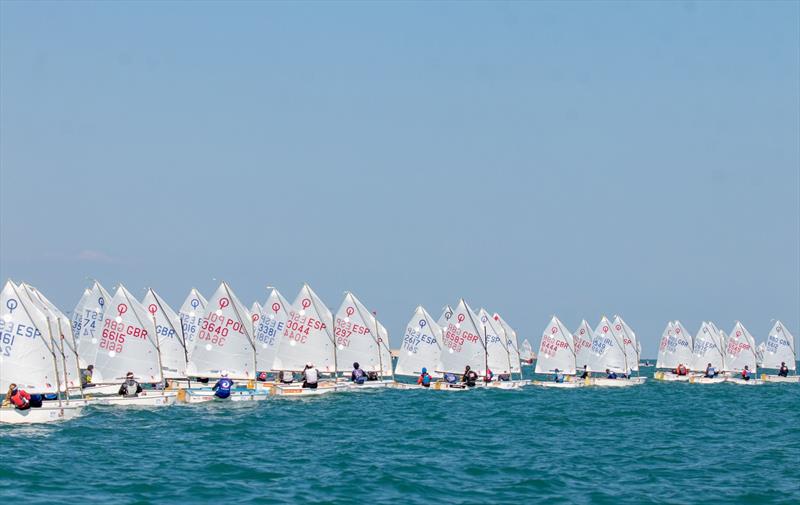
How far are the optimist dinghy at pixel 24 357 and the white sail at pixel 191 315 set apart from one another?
33534 millimetres

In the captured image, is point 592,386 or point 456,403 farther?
point 592,386

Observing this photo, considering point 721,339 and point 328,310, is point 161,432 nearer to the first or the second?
point 328,310

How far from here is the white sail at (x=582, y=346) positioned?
97062mm

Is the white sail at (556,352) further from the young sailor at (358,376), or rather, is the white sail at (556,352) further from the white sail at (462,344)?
the young sailor at (358,376)

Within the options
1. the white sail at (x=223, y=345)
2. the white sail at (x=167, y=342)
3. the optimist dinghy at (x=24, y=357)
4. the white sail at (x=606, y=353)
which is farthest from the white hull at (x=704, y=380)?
the optimist dinghy at (x=24, y=357)

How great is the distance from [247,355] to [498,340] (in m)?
28.6

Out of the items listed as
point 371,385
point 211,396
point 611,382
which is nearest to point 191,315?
point 371,385

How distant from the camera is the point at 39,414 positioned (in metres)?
42.7

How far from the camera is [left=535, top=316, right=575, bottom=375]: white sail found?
294 feet

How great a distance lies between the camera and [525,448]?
3881 centimetres

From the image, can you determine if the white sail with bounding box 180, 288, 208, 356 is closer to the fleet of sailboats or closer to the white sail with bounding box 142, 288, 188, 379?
the fleet of sailboats

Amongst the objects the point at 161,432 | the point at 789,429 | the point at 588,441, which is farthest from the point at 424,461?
the point at 789,429

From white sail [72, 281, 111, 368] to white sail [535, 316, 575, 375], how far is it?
39552 millimetres

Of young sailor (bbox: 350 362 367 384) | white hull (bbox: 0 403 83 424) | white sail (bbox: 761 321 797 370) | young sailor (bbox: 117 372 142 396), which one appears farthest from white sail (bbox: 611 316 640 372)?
white hull (bbox: 0 403 83 424)
